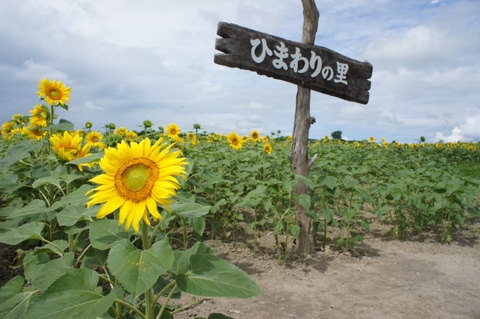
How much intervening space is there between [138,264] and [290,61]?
302cm

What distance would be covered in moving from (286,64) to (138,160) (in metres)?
2.76

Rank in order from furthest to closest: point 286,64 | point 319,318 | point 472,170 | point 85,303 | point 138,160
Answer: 1. point 472,170
2. point 286,64
3. point 319,318
4. point 138,160
5. point 85,303

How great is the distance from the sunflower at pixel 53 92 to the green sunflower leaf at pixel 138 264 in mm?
2503

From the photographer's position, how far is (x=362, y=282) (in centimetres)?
321

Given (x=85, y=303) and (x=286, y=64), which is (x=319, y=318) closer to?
(x=85, y=303)

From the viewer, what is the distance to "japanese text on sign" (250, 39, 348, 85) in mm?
3609

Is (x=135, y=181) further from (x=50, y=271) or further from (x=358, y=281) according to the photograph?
(x=358, y=281)

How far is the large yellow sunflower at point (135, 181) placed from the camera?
1154 millimetres

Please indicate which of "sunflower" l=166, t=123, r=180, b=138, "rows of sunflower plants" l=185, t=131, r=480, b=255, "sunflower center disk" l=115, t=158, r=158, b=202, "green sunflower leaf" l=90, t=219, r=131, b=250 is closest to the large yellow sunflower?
"sunflower center disk" l=115, t=158, r=158, b=202

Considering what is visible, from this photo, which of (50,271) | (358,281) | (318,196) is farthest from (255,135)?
(50,271)

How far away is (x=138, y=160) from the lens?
3.96 ft

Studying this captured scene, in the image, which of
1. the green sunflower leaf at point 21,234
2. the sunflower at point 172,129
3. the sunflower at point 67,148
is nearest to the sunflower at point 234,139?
the sunflower at point 172,129

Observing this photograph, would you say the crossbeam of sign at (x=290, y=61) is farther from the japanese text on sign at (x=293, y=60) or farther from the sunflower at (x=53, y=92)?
the sunflower at (x=53, y=92)

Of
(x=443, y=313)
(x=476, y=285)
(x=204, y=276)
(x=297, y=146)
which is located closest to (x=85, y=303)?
(x=204, y=276)
